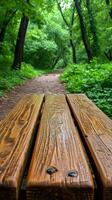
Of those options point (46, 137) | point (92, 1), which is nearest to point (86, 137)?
point (46, 137)

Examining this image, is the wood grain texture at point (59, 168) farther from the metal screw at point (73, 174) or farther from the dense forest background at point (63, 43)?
the dense forest background at point (63, 43)

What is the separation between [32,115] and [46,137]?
0.81 m

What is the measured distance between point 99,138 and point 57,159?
1.56ft

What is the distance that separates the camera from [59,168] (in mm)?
1382

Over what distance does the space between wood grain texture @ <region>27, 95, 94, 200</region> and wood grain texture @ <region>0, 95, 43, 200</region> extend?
6 cm

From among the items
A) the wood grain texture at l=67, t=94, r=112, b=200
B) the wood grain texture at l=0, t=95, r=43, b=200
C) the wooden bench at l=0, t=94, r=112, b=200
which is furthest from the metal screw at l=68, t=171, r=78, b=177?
the wood grain texture at l=0, t=95, r=43, b=200

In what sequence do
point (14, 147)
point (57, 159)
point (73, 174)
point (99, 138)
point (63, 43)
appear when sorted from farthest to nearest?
point (63, 43) < point (99, 138) < point (14, 147) < point (57, 159) < point (73, 174)

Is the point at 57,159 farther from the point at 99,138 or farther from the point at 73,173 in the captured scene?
the point at 99,138

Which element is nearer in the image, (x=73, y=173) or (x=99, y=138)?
(x=73, y=173)

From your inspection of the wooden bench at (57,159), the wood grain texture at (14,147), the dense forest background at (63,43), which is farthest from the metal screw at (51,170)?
the dense forest background at (63,43)

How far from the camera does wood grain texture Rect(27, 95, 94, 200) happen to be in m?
1.23

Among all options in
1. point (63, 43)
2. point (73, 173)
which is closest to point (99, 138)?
point (73, 173)

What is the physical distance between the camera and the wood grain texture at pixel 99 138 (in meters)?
1.29

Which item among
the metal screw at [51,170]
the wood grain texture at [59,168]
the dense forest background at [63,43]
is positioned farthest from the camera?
the dense forest background at [63,43]
